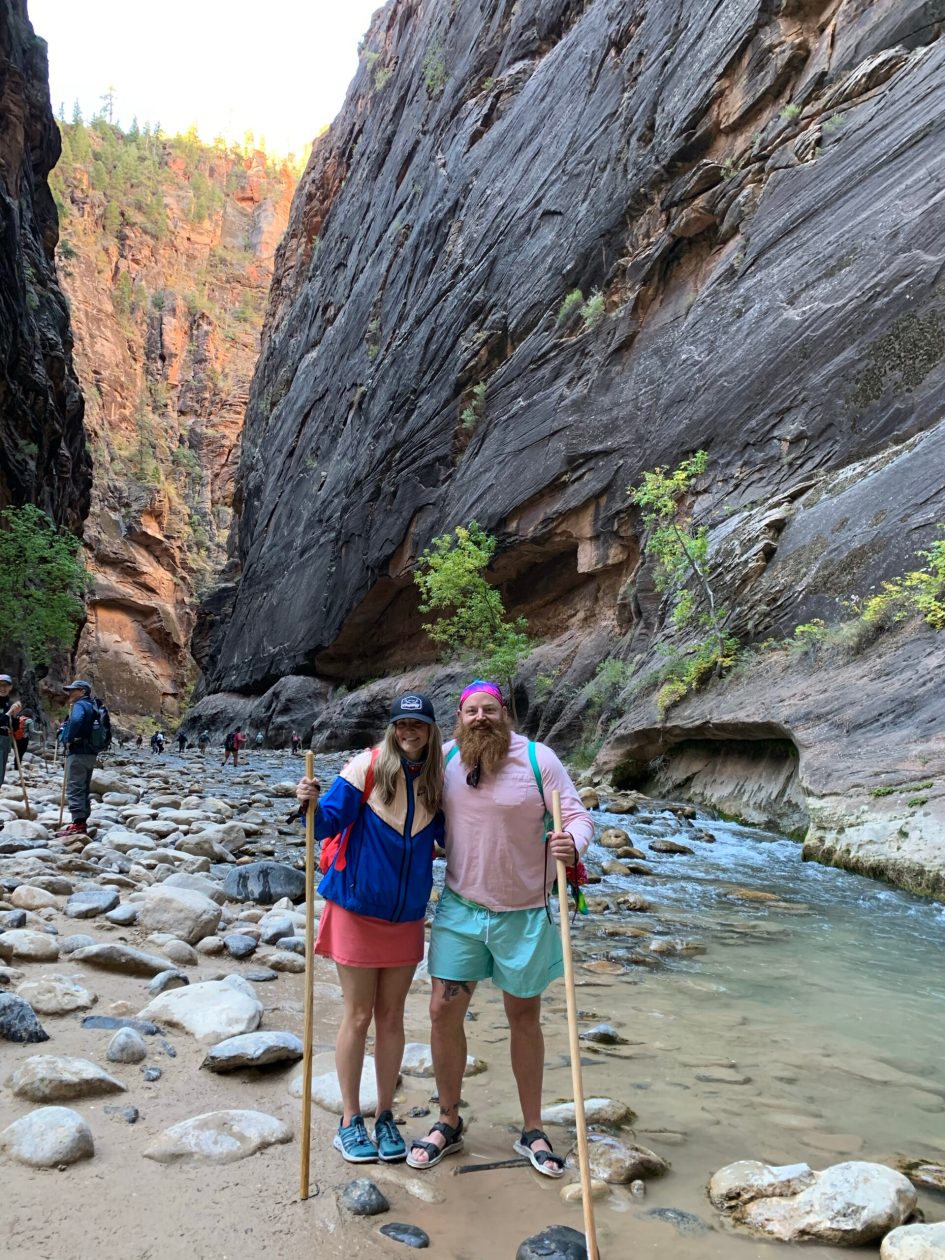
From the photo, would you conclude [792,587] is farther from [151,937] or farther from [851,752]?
[151,937]

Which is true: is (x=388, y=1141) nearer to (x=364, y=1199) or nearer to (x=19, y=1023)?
(x=364, y=1199)

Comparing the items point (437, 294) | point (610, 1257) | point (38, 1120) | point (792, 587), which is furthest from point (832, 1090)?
point (437, 294)

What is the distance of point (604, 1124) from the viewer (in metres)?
3.03

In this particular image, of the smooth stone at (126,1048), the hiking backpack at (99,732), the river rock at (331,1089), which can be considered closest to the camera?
the river rock at (331,1089)

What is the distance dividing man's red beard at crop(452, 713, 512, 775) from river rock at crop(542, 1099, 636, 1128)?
1.41m

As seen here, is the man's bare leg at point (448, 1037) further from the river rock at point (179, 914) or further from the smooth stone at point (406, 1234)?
the river rock at point (179, 914)

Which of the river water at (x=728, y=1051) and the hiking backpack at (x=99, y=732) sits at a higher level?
the hiking backpack at (x=99, y=732)

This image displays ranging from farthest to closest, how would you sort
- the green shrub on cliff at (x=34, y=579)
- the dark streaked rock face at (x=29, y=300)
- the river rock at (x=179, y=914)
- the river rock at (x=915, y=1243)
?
the green shrub on cliff at (x=34, y=579) < the dark streaked rock face at (x=29, y=300) < the river rock at (x=179, y=914) < the river rock at (x=915, y=1243)

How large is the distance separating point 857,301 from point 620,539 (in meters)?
8.86

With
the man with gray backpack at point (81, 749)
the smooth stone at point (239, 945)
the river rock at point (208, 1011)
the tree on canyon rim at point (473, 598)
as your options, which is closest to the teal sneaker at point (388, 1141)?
the river rock at point (208, 1011)

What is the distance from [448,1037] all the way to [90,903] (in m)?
3.68

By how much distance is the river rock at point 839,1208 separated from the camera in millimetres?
2220

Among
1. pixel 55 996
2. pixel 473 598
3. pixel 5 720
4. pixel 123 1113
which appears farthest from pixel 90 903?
pixel 473 598

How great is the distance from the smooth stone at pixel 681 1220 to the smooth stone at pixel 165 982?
2677mm
